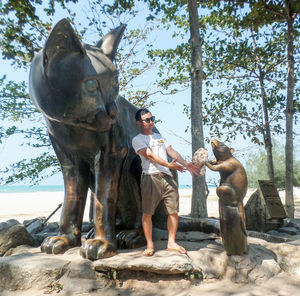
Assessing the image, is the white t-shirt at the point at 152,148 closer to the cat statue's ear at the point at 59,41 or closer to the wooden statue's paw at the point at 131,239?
the wooden statue's paw at the point at 131,239

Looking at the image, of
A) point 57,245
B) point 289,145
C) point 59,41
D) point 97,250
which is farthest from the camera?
point 289,145

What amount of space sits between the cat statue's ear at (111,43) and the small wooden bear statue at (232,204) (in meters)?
1.24

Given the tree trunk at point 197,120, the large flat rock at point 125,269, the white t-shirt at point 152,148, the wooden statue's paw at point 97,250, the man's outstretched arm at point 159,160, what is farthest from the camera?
the tree trunk at point 197,120

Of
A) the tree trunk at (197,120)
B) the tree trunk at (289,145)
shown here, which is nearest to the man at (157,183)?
the tree trunk at (197,120)

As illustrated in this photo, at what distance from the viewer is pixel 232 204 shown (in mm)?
2648

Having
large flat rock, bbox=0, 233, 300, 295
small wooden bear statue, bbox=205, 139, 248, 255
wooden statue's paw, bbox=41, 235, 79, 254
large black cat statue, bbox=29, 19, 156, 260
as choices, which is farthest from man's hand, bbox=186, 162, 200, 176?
wooden statue's paw, bbox=41, 235, 79, 254

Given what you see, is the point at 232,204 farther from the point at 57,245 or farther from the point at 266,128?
the point at 266,128

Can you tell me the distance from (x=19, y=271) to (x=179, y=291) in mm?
1277

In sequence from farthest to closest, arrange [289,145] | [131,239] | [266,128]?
[266,128], [289,145], [131,239]

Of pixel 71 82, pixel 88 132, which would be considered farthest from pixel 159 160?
pixel 71 82

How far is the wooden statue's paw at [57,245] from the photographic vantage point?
2840 millimetres

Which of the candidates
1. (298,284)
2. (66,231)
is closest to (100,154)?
(66,231)

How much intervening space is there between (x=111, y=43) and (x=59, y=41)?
553mm

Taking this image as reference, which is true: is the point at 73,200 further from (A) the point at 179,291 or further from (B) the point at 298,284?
(B) the point at 298,284
